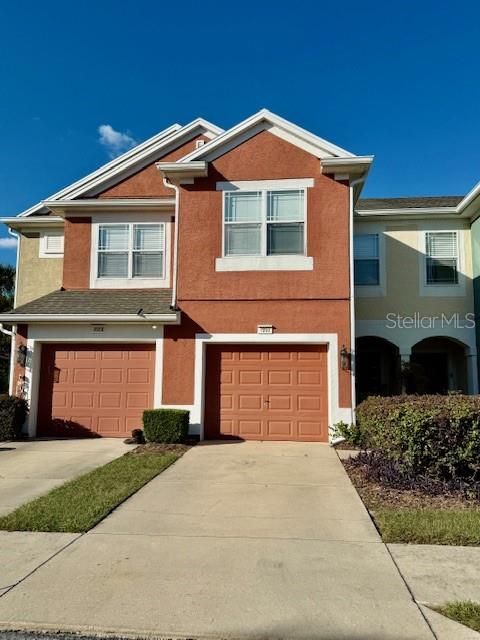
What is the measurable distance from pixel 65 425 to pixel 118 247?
196 inches

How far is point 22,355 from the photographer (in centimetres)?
1250

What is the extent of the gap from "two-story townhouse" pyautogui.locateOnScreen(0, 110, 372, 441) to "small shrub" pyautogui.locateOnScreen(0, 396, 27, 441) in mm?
359

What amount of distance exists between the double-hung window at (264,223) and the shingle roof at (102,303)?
223 centimetres

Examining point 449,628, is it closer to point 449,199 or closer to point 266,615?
point 266,615

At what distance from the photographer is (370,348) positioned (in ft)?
52.8

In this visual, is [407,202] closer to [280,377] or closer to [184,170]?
[184,170]

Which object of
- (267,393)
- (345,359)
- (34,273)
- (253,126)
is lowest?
(267,393)

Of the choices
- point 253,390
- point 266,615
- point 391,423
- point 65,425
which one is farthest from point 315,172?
point 266,615

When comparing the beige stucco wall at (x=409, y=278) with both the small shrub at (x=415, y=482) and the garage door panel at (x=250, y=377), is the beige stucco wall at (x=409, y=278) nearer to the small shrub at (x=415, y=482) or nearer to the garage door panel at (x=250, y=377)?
the garage door panel at (x=250, y=377)

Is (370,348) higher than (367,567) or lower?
higher

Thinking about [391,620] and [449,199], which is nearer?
[391,620]

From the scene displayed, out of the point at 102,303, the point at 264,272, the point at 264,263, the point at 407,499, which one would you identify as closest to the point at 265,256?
the point at 264,263

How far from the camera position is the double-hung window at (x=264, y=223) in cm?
1225

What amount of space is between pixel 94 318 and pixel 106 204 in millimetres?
3521
